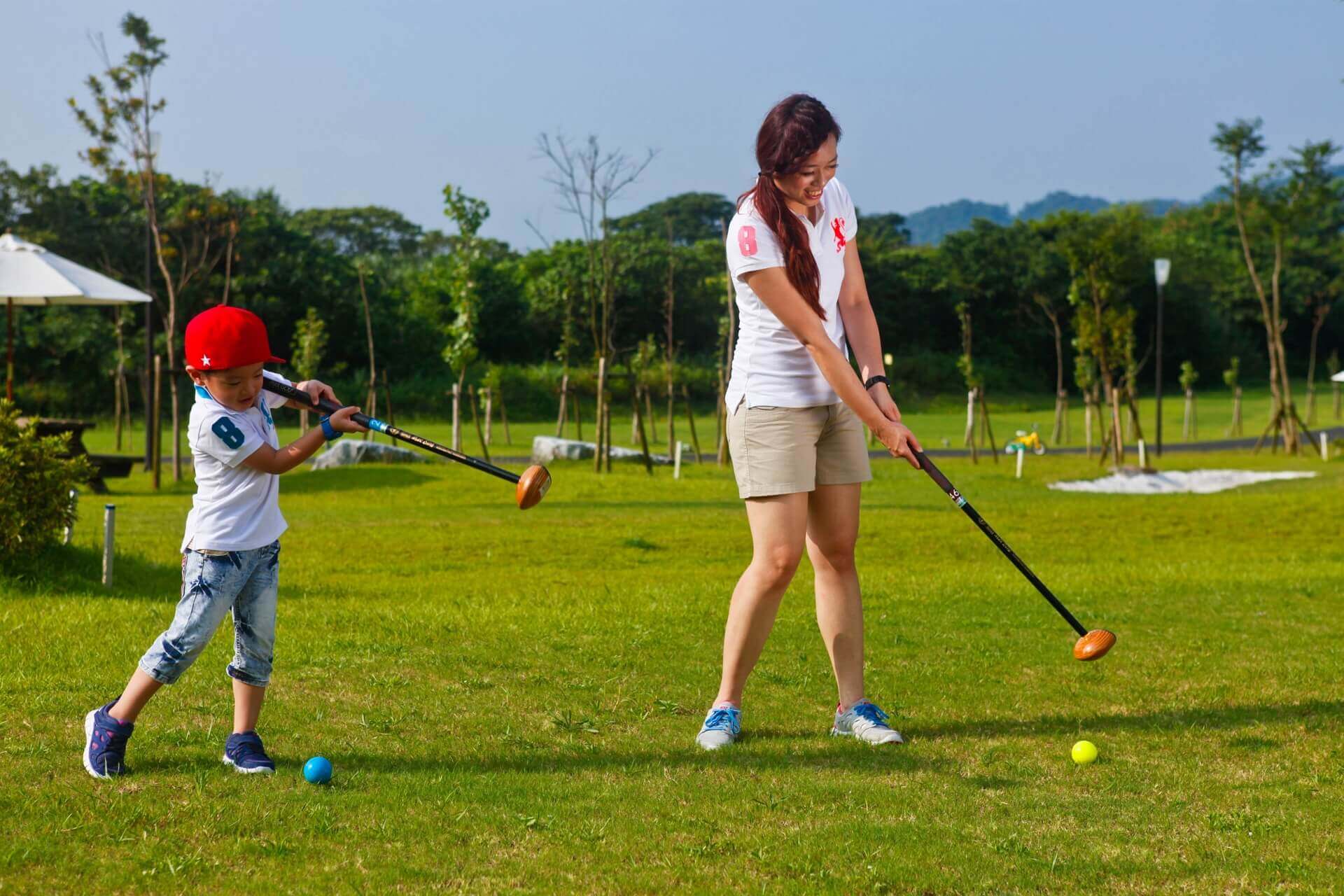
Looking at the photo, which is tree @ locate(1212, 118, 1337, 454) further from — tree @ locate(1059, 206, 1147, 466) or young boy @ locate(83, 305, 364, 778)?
young boy @ locate(83, 305, 364, 778)

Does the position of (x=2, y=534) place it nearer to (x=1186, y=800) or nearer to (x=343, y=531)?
(x=343, y=531)

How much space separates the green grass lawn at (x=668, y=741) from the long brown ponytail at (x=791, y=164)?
1.69m

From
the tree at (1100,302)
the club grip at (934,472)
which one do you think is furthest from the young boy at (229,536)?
the tree at (1100,302)

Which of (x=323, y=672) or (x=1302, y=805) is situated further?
(x=323, y=672)

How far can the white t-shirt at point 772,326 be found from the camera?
4.97 metres

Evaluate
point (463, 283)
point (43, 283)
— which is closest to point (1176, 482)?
point (463, 283)

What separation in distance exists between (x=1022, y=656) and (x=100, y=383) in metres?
40.5

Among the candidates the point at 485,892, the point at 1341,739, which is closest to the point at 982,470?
the point at 1341,739

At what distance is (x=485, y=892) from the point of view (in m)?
3.47

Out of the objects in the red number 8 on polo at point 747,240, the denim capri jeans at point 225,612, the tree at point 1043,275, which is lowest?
the denim capri jeans at point 225,612

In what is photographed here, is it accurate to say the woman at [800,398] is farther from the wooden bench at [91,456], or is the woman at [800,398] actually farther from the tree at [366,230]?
the tree at [366,230]

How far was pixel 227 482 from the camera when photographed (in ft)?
15.4

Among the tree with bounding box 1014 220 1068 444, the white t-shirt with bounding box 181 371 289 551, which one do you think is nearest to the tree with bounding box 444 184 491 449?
the white t-shirt with bounding box 181 371 289 551

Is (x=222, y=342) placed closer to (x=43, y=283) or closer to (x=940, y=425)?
(x=43, y=283)
